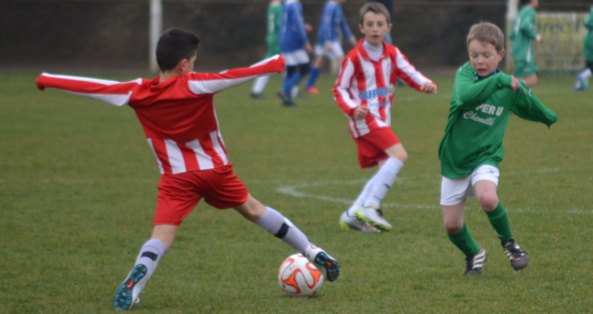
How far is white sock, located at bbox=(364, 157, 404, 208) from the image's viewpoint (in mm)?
6371

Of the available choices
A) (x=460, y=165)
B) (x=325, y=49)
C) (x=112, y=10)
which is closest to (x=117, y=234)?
(x=460, y=165)

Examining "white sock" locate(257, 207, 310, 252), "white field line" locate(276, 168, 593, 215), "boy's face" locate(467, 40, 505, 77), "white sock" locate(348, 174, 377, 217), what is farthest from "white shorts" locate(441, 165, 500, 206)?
"white field line" locate(276, 168, 593, 215)

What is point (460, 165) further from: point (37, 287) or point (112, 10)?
point (112, 10)

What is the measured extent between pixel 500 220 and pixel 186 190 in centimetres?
173

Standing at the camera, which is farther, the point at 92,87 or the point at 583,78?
the point at 583,78

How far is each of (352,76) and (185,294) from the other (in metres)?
2.57

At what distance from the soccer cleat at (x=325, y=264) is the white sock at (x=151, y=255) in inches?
33.1

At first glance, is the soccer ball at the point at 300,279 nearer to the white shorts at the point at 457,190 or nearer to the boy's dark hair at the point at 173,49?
the white shorts at the point at 457,190

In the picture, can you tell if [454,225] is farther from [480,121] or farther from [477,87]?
[477,87]

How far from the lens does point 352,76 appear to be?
21.4 feet

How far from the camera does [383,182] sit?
6.40 metres

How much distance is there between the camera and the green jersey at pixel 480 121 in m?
4.52

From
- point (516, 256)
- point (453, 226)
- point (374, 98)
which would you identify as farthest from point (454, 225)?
point (374, 98)

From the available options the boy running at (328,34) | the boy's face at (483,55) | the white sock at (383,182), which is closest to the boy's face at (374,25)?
the white sock at (383,182)
